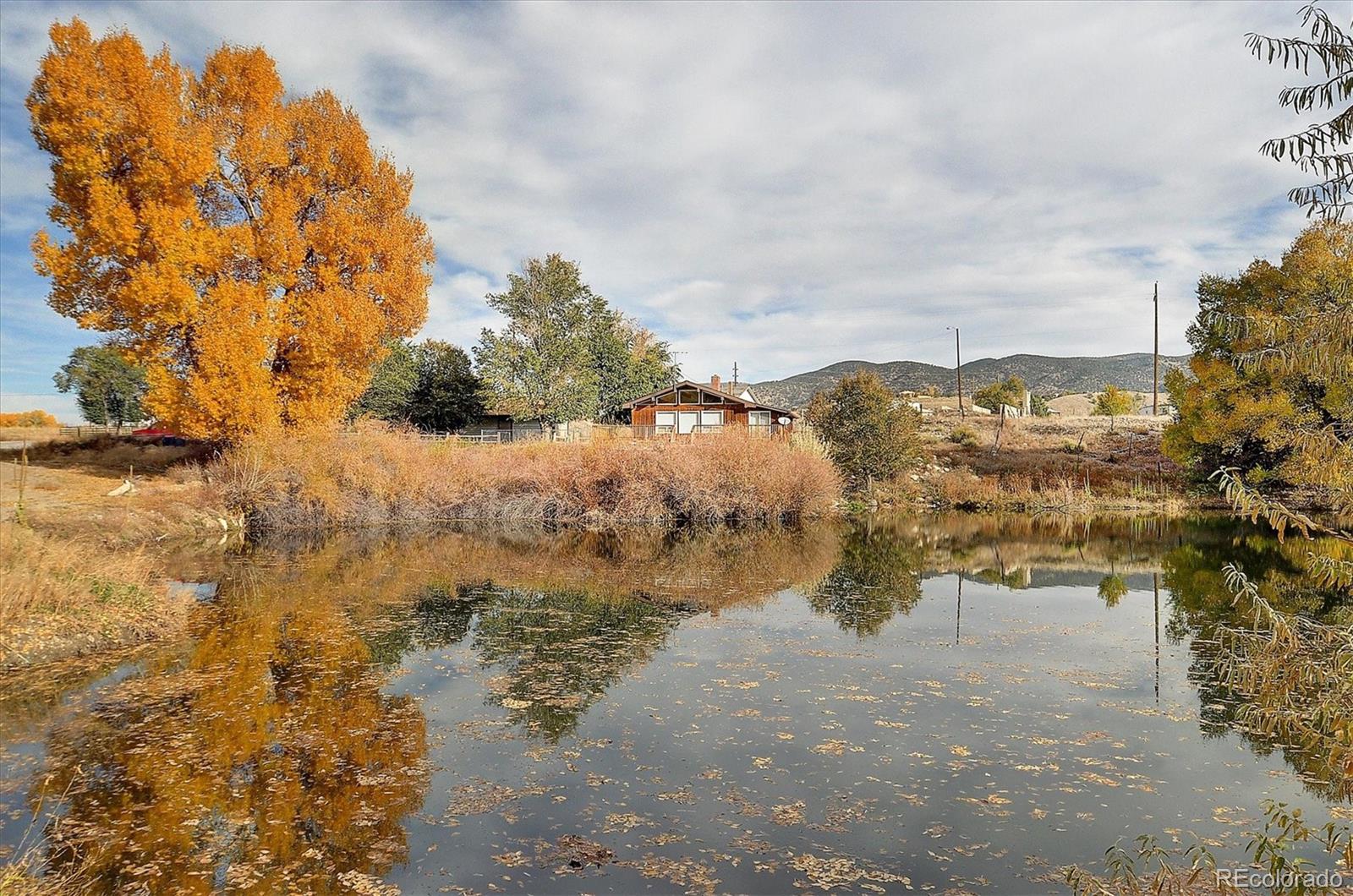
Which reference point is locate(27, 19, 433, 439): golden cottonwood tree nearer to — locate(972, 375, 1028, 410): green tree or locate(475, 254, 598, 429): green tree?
locate(475, 254, 598, 429): green tree

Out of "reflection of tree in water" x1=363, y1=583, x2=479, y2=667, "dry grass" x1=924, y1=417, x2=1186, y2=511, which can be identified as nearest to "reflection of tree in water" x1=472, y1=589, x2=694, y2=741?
"reflection of tree in water" x1=363, y1=583, x2=479, y2=667

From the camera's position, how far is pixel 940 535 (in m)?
23.2

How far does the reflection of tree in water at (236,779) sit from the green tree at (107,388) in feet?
203

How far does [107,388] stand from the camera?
5859cm

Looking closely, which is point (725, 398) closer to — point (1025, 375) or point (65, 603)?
point (65, 603)

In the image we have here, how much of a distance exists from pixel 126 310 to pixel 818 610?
22665 millimetres

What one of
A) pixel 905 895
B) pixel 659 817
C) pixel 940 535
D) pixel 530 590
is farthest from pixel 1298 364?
pixel 940 535

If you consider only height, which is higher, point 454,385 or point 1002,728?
point 454,385

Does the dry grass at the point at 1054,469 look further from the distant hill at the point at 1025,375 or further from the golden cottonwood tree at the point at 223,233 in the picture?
the distant hill at the point at 1025,375

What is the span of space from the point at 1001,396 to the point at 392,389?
48.9m

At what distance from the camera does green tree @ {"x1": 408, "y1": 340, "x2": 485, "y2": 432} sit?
50.3m

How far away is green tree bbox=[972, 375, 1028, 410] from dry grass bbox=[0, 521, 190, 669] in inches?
2503

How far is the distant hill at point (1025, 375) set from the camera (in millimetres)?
91250

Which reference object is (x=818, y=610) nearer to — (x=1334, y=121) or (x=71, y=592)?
(x=1334, y=121)
